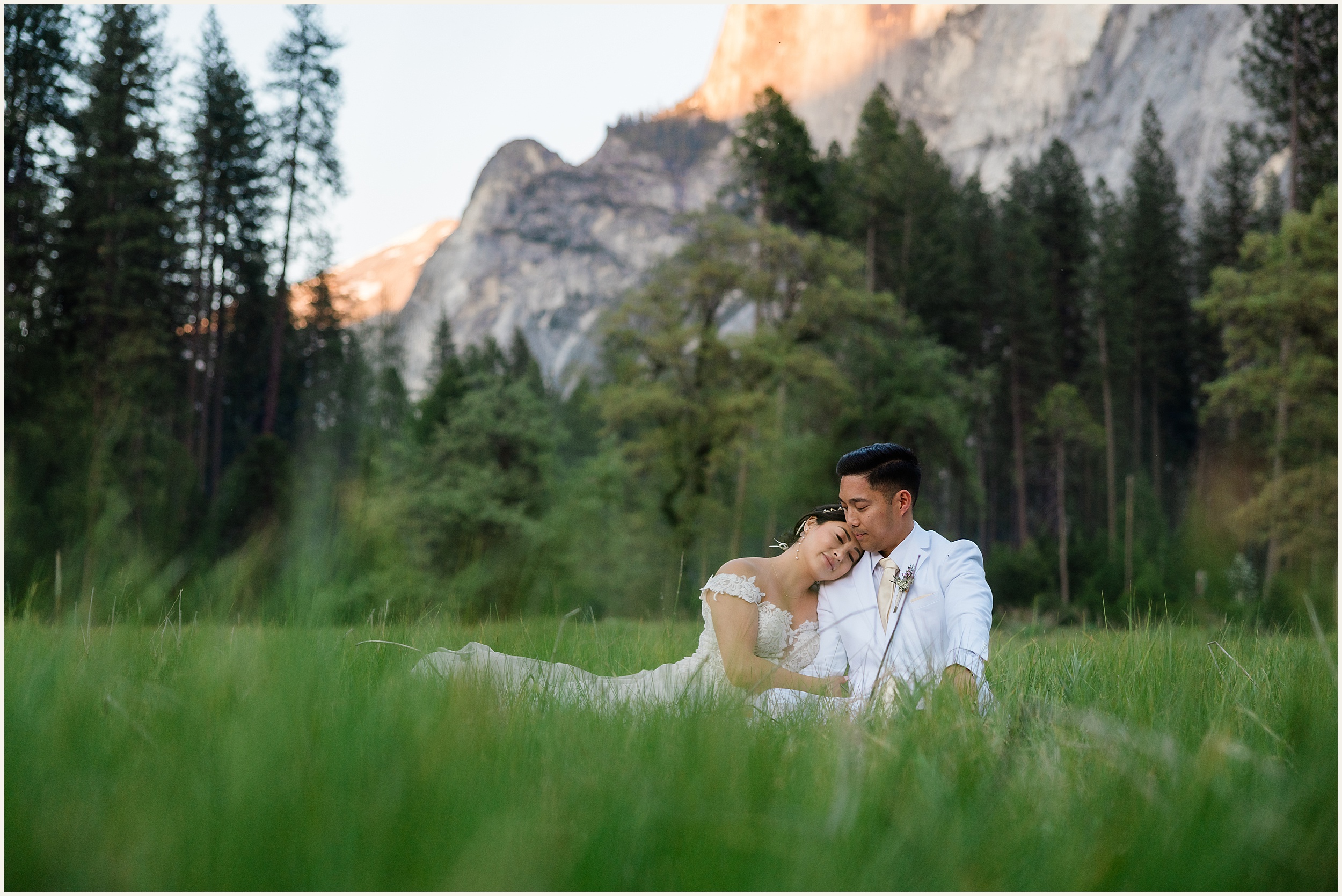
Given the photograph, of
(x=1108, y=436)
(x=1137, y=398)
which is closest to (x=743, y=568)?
(x=1108, y=436)

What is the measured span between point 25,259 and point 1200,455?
5159cm

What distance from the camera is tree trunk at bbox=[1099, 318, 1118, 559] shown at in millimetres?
41969

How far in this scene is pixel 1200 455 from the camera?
48344 millimetres

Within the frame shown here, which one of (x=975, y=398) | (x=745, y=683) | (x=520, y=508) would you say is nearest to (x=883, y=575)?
(x=745, y=683)

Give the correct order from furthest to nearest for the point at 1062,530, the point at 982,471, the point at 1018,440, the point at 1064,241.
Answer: the point at 982,471
the point at 1064,241
the point at 1018,440
the point at 1062,530

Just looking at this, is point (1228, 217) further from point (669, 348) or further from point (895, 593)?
point (895, 593)

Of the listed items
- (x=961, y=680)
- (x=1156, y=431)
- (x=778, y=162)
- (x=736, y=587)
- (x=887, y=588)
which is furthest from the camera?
(x=1156, y=431)

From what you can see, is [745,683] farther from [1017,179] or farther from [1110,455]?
[1017,179]

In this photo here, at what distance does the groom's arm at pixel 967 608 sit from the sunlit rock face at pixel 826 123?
69.5 ft

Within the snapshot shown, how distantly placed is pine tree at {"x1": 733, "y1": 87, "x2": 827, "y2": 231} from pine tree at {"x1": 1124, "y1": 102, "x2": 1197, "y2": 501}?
23432 millimetres

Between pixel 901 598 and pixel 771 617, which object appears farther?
pixel 771 617

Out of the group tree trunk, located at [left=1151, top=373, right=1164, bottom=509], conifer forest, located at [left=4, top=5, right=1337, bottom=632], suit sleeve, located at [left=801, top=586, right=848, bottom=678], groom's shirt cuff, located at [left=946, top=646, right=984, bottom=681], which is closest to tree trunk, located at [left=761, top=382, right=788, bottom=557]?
conifer forest, located at [left=4, top=5, right=1337, bottom=632]

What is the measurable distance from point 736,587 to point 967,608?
1.13m

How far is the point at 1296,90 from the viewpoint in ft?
79.7
